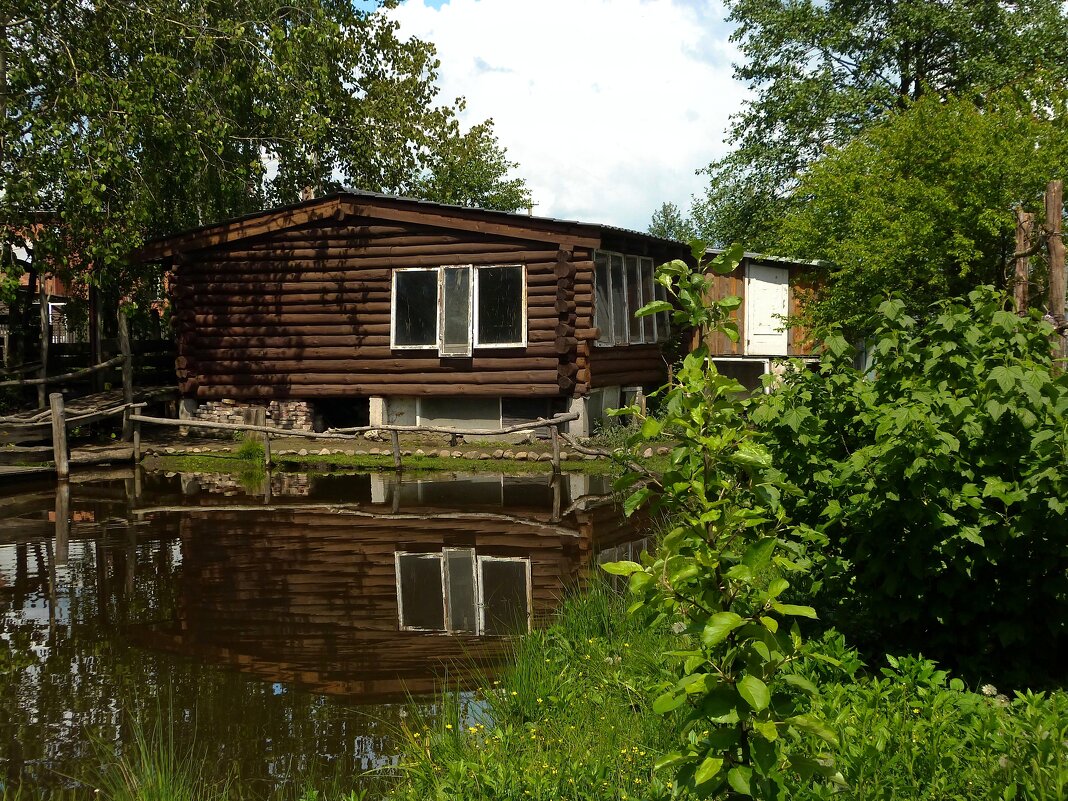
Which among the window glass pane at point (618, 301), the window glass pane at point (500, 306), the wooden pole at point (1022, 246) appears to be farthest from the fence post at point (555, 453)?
the wooden pole at point (1022, 246)

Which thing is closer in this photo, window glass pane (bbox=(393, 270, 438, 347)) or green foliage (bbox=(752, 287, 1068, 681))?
green foliage (bbox=(752, 287, 1068, 681))

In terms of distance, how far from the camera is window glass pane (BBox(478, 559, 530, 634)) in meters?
8.46

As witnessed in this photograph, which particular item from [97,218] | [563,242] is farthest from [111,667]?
[97,218]

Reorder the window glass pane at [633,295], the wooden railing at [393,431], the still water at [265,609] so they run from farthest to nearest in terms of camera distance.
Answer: the window glass pane at [633,295]
the wooden railing at [393,431]
the still water at [265,609]

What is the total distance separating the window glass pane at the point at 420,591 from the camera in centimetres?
886

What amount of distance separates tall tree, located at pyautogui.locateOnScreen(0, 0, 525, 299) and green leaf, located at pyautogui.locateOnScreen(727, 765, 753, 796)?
733 inches

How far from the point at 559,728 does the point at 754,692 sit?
2.91 meters

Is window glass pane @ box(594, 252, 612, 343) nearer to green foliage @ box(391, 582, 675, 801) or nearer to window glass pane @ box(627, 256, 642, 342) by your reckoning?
window glass pane @ box(627, 256, 642, 342)

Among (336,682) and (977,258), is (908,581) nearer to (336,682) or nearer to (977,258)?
(336,682)

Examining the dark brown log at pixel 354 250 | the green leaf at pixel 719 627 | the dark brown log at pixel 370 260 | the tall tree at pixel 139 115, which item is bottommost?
the green leaf at pixel 719 627

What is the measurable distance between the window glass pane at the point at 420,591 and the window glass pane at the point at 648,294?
13.4m

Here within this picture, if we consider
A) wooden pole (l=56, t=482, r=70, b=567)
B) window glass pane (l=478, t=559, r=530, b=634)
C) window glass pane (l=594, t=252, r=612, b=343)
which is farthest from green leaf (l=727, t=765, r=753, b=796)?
window glass pane (l=594, t=252, r=612, b=343)

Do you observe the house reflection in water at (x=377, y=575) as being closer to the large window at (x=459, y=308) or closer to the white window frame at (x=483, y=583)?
the white window frame at (x=483, y=583)

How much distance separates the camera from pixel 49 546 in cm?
1233
